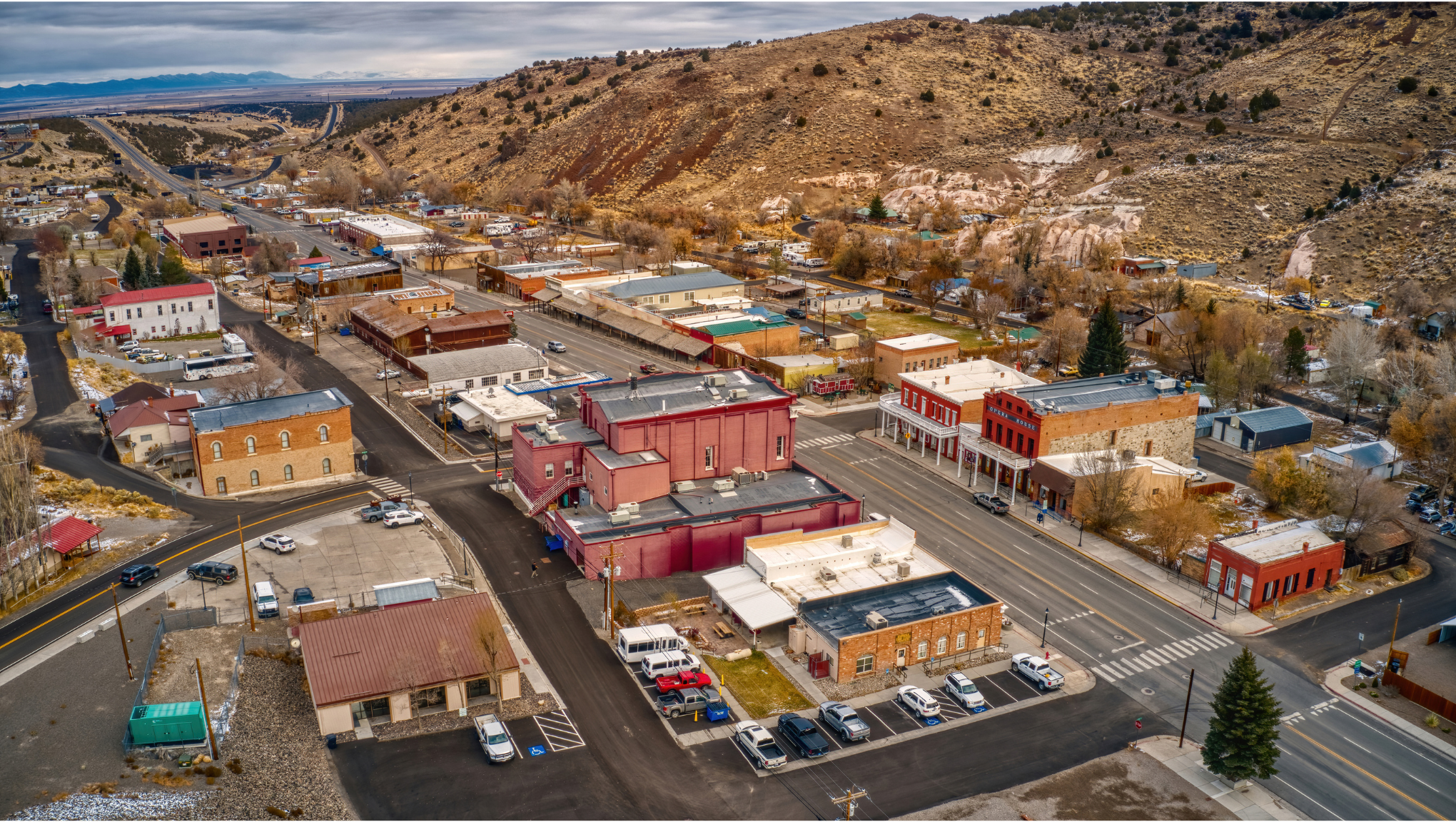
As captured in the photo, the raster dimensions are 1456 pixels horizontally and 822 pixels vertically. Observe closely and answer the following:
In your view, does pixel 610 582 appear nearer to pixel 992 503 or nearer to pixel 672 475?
pixel 672 475

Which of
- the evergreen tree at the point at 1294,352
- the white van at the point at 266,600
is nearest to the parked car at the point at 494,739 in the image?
the white van at the point at 266,600

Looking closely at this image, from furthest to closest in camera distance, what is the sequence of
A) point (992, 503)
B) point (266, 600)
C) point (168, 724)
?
point (992, 503)
point (266, 600)
point (168, 724)

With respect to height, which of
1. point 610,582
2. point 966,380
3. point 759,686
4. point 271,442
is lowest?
point 759,686

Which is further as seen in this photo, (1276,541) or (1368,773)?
(1276,541)

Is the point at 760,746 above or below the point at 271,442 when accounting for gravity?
below

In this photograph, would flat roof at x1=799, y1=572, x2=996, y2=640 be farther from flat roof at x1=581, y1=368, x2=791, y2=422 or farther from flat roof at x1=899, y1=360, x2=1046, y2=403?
flat roof at x1=899, y1=360, x2=1046, y2=403

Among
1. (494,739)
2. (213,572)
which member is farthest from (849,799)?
(213,572)

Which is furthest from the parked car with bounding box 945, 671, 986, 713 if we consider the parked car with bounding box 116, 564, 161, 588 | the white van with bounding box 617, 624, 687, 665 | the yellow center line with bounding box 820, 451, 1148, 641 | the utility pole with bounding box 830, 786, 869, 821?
the parked car with bounding box 116, 564, 161, 588
